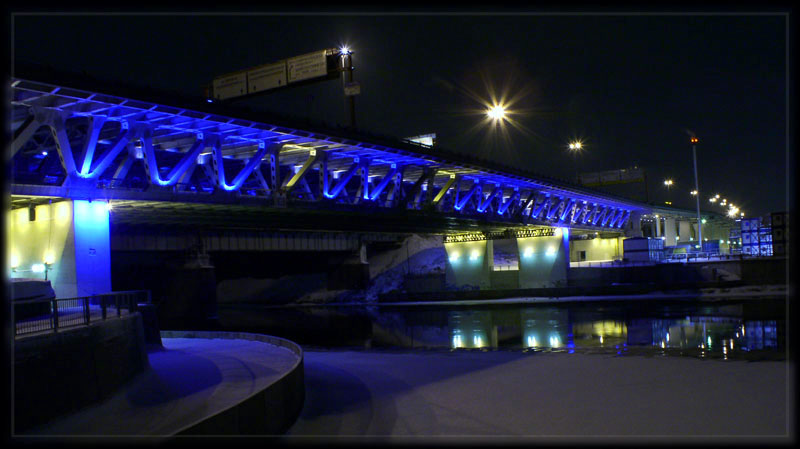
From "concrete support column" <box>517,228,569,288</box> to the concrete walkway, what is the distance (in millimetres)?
55032

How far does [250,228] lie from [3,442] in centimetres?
5853

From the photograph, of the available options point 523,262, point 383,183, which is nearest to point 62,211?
point 383,183

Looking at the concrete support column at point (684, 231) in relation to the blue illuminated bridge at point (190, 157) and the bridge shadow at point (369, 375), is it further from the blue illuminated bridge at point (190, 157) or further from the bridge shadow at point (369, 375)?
the bridge shadow at point (369, 375)

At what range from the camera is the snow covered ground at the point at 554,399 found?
13.6 meters

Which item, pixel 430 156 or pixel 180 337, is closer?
pixel 180 337

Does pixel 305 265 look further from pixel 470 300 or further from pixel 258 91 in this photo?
pixel 258 91

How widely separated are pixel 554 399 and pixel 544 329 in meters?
25.8

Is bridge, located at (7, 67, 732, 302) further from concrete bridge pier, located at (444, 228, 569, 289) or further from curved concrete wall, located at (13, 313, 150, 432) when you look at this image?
curved concrete wall, located at (13, 313, 150, 432)

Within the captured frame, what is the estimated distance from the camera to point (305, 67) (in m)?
47.5

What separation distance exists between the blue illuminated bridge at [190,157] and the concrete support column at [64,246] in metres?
1.02

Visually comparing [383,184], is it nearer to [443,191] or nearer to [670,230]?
[443,191]

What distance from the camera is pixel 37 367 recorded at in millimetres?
12312

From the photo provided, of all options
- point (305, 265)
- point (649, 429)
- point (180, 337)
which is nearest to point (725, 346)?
point (649, 429)

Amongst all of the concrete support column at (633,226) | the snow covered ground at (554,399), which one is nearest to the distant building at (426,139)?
the concrete support column at (633,226)
